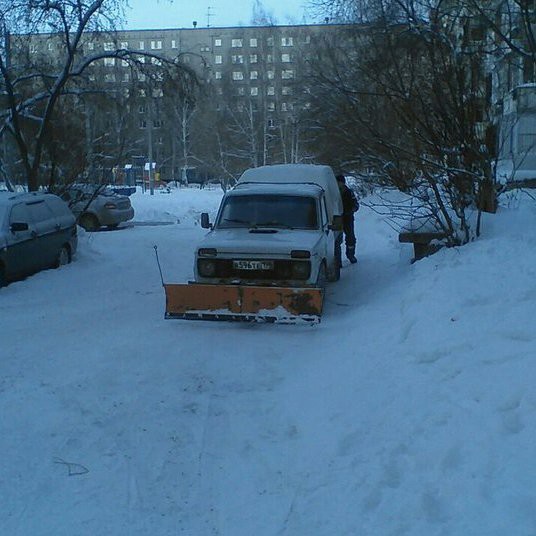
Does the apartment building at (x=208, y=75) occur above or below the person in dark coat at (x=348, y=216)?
above

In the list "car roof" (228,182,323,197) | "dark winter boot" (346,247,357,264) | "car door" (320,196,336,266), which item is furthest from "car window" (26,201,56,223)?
"dark winter boot" (346,247,357,264)

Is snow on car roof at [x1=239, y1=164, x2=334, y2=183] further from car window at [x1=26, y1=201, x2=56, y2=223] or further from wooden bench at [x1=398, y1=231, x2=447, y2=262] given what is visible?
car window at [x1=26, y1=201, x2=56, y2=223]

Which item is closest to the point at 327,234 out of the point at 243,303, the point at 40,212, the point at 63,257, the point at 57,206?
the point at 243,303

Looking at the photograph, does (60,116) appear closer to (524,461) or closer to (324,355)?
(324,355)

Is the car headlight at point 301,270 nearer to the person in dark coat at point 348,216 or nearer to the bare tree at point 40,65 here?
the person in dark coat at point 348,216

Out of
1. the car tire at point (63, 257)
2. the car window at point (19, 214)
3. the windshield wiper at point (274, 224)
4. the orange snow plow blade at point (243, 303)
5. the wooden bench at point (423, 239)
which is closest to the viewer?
the orange snow plow blade at point (243, 303)

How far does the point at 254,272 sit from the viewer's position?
31.1 feet

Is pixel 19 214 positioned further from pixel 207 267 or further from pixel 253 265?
pixel 253 265

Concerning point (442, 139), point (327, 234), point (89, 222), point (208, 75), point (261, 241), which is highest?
point (208, 75)

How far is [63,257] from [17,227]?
2.74 m

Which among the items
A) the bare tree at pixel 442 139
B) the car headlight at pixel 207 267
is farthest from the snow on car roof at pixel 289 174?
the car headlight at pixel 207 267

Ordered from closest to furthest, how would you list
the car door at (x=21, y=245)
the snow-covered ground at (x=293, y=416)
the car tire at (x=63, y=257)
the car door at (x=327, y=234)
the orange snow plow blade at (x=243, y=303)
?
1. the snow-covered ground at (x=293, y=416)
2. the orange snow plow blade at (x=243, y=303)
3. the car door at (x=327, y=234)
4. the car door at (x=21, y=245)
5. the car tire at (x=63, y=257)

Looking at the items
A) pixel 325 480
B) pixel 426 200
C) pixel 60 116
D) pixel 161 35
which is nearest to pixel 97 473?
pixel 325 480

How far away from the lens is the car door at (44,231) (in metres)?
13.6
